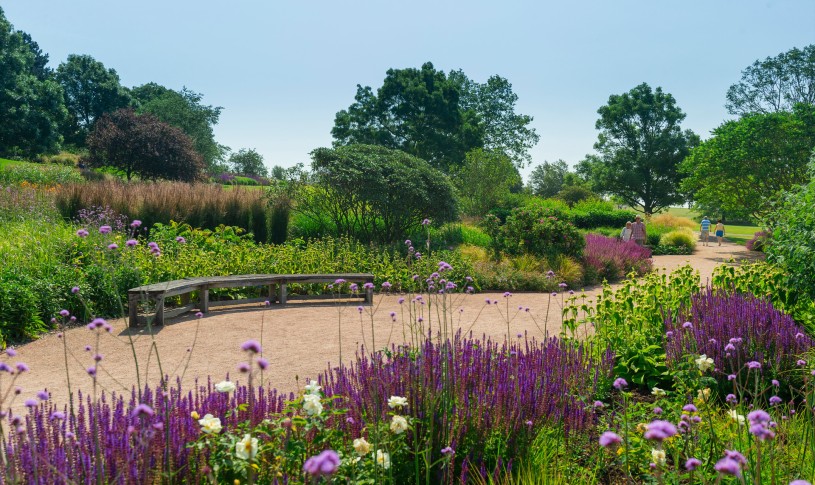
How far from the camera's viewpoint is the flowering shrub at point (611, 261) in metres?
13.4

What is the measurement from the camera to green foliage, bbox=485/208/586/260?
13688 millimetres

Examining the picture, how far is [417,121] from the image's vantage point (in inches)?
1513

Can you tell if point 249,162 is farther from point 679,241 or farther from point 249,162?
point 679,241

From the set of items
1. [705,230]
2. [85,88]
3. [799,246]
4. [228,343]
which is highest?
[85,88]

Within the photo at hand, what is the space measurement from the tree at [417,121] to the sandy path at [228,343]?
29.6 m

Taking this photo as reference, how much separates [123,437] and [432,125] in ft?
122

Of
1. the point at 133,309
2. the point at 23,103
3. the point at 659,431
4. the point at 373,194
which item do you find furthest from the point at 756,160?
the point at 23,103

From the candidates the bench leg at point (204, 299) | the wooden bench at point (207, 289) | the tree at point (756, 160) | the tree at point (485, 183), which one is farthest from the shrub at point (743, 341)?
the tree at point (485, 183)

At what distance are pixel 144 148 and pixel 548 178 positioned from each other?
42.9m

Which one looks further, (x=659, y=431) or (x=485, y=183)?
(x=485, y=183)

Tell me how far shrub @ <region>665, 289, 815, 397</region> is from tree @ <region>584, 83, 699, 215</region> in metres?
42.0

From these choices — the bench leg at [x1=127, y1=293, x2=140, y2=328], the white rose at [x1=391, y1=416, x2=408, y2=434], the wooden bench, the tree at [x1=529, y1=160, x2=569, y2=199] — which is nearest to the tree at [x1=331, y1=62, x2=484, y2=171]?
the tree at [x1=529, y1=160, x2=569, y2=199]

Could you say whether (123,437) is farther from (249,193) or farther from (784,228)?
(249,193)

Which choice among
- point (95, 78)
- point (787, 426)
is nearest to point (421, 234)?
point (787, 426)
